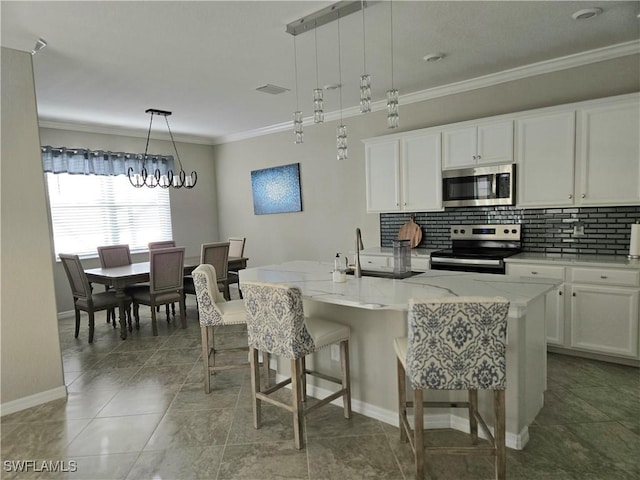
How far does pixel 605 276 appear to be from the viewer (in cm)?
324

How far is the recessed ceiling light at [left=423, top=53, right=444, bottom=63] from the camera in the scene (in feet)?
11.5

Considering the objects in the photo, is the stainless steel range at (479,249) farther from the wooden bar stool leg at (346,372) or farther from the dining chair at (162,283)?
the dining chair at (162,283)

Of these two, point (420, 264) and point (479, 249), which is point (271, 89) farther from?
point (479, 249)

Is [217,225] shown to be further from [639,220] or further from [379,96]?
[639,220]

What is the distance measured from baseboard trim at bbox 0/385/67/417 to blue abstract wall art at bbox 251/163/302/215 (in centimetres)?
388

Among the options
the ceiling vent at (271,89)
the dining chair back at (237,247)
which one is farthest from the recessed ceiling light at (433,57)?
the dining chair back at (237,247)

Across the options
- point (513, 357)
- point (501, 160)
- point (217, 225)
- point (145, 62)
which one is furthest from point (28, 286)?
point (217, 225)

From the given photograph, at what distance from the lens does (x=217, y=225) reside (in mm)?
7598

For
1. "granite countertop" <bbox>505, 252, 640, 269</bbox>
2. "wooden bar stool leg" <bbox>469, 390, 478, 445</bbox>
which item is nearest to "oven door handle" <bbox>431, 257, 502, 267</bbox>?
"granite countertop" <bbox>505, 252, 640, 269</bbox>

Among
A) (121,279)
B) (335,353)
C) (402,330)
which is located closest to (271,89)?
(121,279)

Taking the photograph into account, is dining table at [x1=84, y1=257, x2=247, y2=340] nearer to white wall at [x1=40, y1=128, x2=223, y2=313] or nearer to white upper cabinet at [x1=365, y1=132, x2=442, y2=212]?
white wall at [x1=40, y1=128, x2=223, y2=313]

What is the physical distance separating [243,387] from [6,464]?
58.3 inches

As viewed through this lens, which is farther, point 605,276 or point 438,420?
point 605,276

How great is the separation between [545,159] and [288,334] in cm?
290
